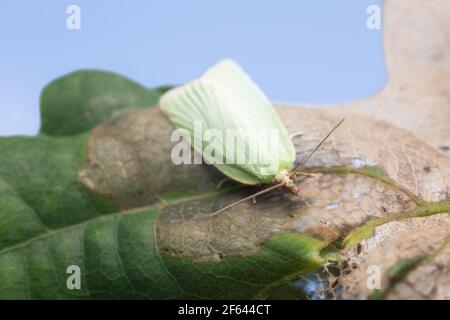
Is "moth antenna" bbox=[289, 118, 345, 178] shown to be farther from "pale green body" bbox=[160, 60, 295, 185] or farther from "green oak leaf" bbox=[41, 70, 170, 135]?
"green oak leaf" bbox=[41, 70, 170, 135]

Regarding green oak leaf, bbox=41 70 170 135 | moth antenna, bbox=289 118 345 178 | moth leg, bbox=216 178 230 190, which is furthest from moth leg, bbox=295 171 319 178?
green oak leaf, bbox=41 70 170 135

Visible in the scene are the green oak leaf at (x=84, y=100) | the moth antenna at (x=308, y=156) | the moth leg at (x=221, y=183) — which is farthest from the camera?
the green oak leaf at (x=84, y=100)

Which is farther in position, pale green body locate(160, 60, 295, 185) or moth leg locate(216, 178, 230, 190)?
moth leg locate(216, 178, 230, 190)

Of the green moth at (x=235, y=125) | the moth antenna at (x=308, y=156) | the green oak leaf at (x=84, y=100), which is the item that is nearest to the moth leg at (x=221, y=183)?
the green moth at (x=235, y=125)

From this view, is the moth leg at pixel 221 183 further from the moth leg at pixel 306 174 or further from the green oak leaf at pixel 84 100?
the green oak leaf at pixel 84 100

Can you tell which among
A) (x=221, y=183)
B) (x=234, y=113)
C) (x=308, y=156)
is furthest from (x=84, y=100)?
(x=308, y=156)

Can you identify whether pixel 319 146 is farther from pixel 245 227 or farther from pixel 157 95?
pixel 157 95

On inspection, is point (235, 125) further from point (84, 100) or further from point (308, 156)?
point (84, 100)
